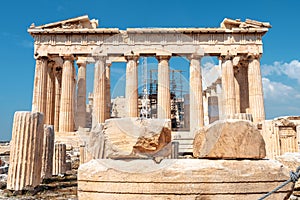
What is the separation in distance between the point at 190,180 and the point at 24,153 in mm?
6816

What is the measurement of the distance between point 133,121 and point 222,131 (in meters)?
1.42

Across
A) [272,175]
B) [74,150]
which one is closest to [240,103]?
[74,150]

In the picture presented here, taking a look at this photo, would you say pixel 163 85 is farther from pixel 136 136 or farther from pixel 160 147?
pixel 136 136

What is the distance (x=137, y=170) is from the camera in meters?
4.99

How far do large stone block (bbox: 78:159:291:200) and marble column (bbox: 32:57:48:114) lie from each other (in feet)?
85.2

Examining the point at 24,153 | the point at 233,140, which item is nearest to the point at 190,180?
the point at 233,140

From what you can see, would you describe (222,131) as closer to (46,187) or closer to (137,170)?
(137,170)

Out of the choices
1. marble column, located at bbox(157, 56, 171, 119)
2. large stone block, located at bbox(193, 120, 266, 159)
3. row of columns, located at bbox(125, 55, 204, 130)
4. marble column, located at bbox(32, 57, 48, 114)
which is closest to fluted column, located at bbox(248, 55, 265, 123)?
marble column, located at bbox(157, 56, 171, 119)

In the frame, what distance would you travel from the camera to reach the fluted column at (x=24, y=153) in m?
9.80

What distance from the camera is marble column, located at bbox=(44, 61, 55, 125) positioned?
102 feet

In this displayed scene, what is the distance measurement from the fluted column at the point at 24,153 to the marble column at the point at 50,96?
2149 centimetres

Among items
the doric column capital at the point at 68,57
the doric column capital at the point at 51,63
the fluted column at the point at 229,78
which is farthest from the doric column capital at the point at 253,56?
the doric column capital at the point at 51,63

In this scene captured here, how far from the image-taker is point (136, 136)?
4.76 metres

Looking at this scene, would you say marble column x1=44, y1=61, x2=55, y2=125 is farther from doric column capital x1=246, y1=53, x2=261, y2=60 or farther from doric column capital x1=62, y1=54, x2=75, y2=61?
doric column capital x1=246, y1=53, x2=261, y2=60
